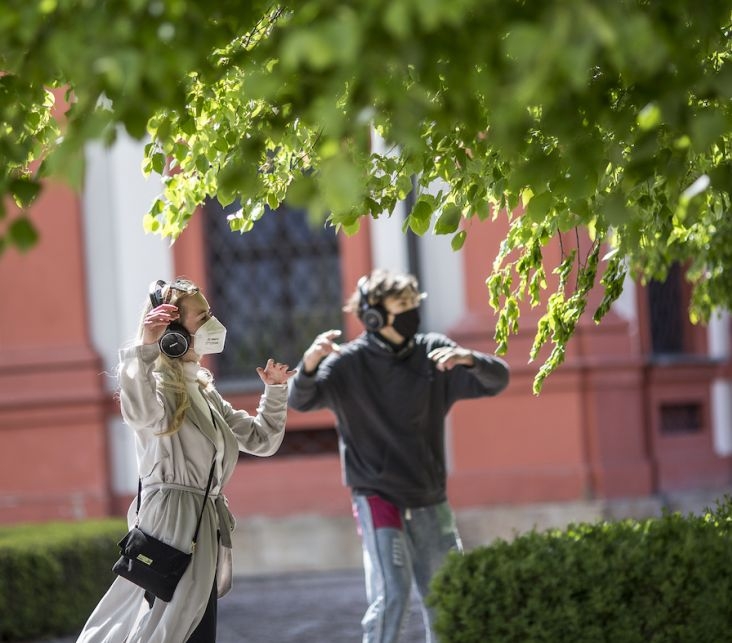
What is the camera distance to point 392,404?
687cm

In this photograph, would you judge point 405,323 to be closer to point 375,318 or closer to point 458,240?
point 375,318

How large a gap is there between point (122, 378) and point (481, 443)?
8393mm

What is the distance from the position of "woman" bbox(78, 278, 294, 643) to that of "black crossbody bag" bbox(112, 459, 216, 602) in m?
0.04

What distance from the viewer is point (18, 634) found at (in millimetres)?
9562

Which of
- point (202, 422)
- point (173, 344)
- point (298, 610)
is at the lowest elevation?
point (298, 610)

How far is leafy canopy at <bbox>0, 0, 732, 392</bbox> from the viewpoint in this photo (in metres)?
2.68

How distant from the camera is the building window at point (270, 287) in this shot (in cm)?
1377

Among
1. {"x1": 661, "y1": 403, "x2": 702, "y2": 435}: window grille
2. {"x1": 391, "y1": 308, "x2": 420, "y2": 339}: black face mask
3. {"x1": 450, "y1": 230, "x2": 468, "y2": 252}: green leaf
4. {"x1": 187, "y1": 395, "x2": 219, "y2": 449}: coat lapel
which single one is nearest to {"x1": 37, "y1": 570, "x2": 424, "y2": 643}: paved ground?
{"x1": 391, "y1": 308, "x2": 420, "y2": 339}: black face mask

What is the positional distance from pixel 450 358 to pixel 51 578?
4488 millimetres

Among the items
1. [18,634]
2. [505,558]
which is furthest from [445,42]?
[18,634]

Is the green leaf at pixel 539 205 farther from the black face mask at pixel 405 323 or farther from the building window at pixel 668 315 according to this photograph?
the building window at pixel 668 315

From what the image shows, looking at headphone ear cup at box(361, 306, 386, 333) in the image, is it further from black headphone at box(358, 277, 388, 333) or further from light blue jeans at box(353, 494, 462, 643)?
light blue jeans at box(353, 494, 462, 643)

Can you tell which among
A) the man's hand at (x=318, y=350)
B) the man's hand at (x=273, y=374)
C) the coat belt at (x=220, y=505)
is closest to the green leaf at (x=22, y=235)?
the coat belt at (x=220, y=505)

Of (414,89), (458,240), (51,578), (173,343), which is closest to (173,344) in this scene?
(173,343)
